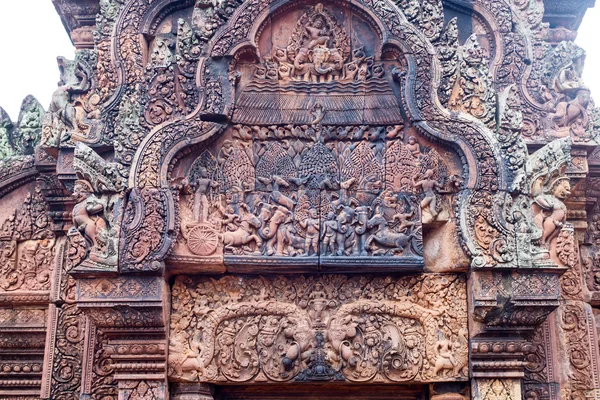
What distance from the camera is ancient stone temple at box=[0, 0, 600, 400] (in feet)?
19.9

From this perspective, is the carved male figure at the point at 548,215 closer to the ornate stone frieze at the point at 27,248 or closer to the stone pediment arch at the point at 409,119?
the stone pediment arch at the point at 409,119

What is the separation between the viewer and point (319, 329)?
20.8ft

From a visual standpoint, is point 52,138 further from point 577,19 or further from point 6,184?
point 577,19

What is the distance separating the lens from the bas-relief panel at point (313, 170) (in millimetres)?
6273

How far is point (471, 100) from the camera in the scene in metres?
6.45

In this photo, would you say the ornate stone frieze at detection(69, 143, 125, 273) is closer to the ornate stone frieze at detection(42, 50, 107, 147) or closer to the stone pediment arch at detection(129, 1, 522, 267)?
the stone pediment arch at detection(129, 1, 522, 267)

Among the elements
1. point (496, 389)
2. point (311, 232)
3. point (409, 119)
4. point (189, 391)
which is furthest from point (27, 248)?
point (496, 389)

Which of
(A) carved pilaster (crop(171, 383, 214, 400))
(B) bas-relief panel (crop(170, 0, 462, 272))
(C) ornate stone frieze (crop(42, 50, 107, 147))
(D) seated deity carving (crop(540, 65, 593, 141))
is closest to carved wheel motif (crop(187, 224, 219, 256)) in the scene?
(B) bas-relief panel (crop(170, 0, 462, 272))

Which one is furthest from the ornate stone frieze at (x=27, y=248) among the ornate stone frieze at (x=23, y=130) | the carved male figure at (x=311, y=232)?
the carved male figure at (x=311, y=232)

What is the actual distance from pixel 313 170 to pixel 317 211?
0.39m

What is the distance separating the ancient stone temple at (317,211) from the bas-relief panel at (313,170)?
0.02m

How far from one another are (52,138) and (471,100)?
12.8 feet

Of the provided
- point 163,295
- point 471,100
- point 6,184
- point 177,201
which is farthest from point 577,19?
point 6,184

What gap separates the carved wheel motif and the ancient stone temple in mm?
19
